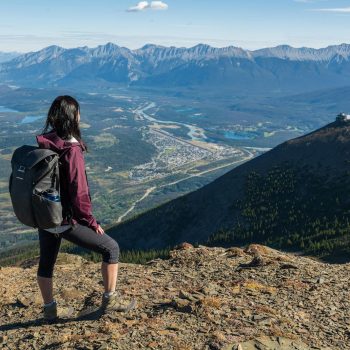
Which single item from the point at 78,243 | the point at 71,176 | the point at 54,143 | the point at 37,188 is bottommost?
the point at 78,243

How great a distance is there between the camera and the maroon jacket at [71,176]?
35.4 ft

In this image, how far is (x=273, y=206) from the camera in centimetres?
10600

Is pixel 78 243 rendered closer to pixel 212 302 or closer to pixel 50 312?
pixel 50 312

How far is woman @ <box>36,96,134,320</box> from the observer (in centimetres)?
1087

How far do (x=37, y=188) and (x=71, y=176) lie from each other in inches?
32.2

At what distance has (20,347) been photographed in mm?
11680

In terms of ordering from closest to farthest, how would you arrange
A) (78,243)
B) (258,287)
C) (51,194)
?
(51,194) < (78,243) < (258,287)

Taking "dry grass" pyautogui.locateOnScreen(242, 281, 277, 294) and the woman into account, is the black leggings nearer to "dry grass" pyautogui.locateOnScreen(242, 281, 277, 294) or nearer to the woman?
the woman

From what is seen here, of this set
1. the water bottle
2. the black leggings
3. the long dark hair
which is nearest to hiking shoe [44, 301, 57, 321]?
the black leggings

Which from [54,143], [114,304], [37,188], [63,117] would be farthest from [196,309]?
[63,117]

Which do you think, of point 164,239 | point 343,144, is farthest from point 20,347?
point 343,144

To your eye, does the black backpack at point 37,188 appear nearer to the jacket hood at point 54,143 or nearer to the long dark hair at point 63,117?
the jacket hood at point 54,143

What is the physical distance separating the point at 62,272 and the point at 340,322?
12184mm

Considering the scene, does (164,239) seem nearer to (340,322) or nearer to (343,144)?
(343,144)
